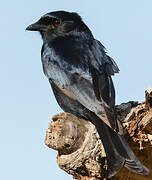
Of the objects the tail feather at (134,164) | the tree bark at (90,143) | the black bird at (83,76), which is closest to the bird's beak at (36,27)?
the black bird at (83,76)

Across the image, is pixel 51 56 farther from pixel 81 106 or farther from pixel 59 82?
pixel 81 106

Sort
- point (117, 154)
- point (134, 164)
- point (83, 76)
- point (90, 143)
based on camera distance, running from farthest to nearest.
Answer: point (83, 76) → point (90, 143) → point (117, 154) → point (134, 164)

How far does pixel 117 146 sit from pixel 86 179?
1.51 feet

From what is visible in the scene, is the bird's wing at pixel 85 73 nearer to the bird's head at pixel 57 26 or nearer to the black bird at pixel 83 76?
the black bird at pixel 83 76

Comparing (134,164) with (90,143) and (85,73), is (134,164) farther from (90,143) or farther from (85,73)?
(85,73)

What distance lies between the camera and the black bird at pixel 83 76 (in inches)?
206

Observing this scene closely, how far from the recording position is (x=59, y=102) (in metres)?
6.78

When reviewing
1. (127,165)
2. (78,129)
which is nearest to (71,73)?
(78,129)

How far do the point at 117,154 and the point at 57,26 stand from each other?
3.03m

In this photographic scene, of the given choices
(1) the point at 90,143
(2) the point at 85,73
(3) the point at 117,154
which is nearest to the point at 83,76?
(2) the point at 85,73

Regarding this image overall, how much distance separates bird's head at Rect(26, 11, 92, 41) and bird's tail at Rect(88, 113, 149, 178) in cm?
254

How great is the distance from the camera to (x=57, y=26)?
303 inches

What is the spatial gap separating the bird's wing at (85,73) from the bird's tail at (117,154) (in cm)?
13

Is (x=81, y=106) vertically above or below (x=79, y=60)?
below
